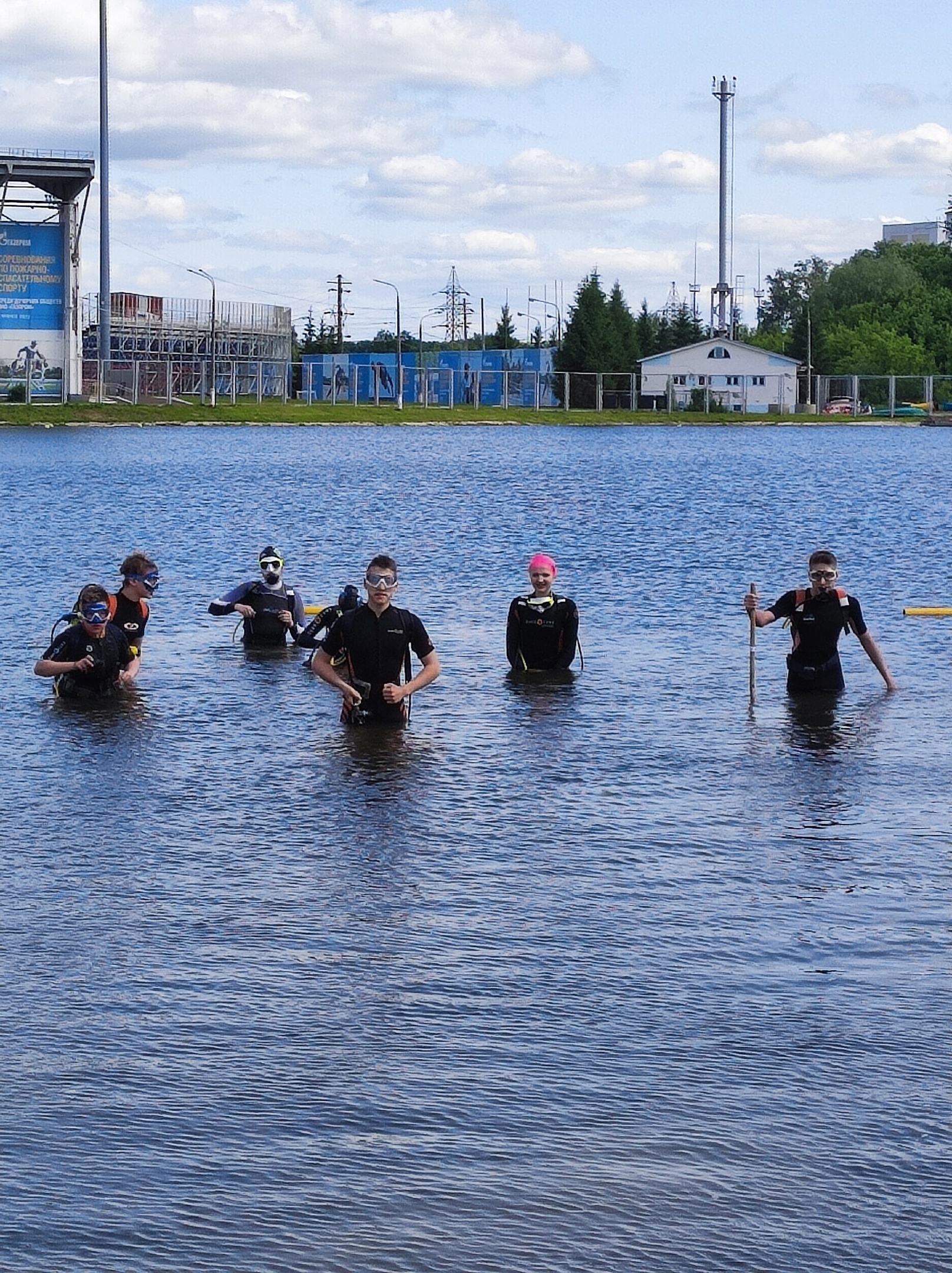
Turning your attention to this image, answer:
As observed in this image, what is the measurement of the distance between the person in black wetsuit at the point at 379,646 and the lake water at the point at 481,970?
1.60 feet

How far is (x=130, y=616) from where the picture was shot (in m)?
18.4

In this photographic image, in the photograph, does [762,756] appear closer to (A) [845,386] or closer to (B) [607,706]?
(B) [607,706]

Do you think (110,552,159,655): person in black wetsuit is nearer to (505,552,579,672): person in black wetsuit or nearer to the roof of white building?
→ (505,552,579,672): person in black wetsuit

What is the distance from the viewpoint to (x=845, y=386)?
137m

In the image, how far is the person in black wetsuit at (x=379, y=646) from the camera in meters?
14.5

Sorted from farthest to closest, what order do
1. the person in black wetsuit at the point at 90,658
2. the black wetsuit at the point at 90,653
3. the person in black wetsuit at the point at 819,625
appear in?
the black wetsuit at the point at 90,653, the person in black wetsuit at the point at 90,658, the person in black wetsuit at the point at 819,625

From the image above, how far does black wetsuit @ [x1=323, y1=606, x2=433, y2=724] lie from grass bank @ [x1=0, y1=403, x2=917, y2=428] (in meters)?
77.0

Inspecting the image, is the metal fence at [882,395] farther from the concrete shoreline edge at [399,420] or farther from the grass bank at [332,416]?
the grass bank at [332,416]

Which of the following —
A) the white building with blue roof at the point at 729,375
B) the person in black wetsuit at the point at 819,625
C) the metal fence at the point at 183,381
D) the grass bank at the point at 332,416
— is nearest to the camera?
the person in black wetsuit at the point at 819,625

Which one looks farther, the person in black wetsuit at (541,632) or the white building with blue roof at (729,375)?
the white building with blue roof at (729,375)

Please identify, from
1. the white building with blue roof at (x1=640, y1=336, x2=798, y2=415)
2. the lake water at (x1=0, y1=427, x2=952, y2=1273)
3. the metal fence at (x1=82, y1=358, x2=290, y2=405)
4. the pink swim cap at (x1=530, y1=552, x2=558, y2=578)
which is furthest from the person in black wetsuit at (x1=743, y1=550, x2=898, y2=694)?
the white building with blue roof at (x1=640, y1=336, x2=798, y2=415)

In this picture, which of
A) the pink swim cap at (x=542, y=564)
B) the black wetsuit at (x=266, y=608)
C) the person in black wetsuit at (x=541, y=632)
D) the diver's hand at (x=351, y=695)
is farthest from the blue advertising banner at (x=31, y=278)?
the diver's hand at (x=351, y=695)

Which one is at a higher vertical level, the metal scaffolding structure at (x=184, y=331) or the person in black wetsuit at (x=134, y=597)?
the metal scaffolding structure at (x=184, y=331)

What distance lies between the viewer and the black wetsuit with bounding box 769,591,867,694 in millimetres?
16750
